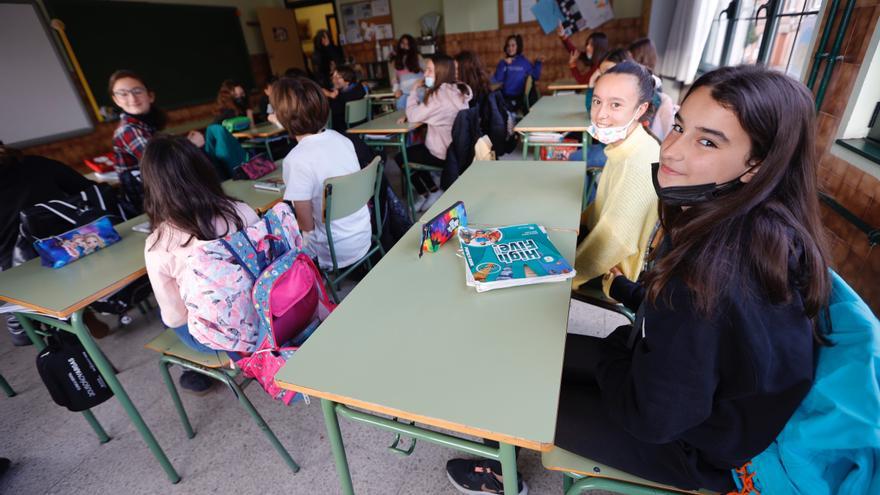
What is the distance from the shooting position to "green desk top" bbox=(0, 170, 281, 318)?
1292 millimetres

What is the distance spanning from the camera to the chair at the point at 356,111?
3999mm

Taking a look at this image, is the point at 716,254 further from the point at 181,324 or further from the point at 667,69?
the point at 667,69

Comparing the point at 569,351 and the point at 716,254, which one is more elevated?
the point at 716,254

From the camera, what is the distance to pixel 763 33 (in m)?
3.09

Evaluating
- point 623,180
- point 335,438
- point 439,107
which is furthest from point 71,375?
point 439,107

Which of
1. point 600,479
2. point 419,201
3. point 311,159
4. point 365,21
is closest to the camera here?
point 600,479

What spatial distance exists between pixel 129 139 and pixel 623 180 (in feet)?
8.67

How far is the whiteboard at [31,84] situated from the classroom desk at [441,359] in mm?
5282

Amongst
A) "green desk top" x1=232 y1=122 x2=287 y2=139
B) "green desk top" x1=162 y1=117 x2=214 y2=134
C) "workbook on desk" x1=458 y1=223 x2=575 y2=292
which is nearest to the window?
"workbook on desk" x1=458 y1=223 x2=575 y2=292

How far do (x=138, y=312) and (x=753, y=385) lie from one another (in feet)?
10.1

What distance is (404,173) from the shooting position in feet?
11.7

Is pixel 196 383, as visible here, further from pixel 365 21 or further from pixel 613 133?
pixel 365 21

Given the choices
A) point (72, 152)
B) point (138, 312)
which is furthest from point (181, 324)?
point (72, 152)

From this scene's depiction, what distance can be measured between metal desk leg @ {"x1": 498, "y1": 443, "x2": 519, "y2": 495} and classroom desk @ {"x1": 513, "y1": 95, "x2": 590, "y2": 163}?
2.42 metres
